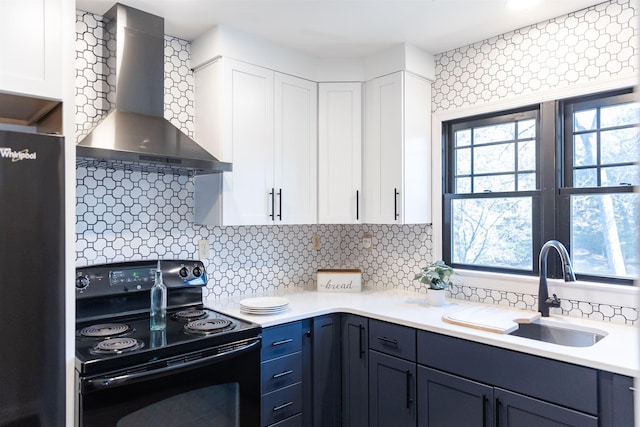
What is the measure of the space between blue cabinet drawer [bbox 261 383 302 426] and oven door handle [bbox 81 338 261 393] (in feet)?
1.14

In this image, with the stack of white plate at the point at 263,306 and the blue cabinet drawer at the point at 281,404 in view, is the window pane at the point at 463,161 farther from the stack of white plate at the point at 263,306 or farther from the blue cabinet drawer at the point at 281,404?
the blue cabinet drawer at the point at 281,404

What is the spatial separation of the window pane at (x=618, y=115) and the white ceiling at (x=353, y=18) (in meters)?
0.55

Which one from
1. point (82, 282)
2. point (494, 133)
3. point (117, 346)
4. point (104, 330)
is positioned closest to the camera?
point (117, 346)

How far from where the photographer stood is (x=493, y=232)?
2576 mm

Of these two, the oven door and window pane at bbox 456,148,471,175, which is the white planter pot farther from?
the oven door

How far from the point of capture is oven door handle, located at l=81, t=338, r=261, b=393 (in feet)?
4.98

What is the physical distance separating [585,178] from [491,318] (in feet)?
3.00

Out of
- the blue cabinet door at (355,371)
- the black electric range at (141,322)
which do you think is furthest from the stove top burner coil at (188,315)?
the blue cabinet door at (355,371)

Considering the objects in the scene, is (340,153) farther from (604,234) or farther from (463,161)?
(604,234)

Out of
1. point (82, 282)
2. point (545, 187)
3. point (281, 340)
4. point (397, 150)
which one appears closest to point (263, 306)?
point (281, 340)

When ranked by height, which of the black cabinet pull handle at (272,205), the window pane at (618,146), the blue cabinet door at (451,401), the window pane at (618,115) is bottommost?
the blue cabinet door at (451,401)

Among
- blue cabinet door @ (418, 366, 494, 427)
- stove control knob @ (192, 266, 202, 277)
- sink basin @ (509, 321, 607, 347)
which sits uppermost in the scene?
stove control knob @ (192, 266, 202, 277)

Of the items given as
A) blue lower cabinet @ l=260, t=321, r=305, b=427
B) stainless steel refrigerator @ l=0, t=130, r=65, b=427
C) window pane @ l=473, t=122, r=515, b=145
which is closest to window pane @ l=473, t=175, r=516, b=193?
window pane @ l=473, t=122, r=515, b=145

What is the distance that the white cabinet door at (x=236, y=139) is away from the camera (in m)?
2.33
